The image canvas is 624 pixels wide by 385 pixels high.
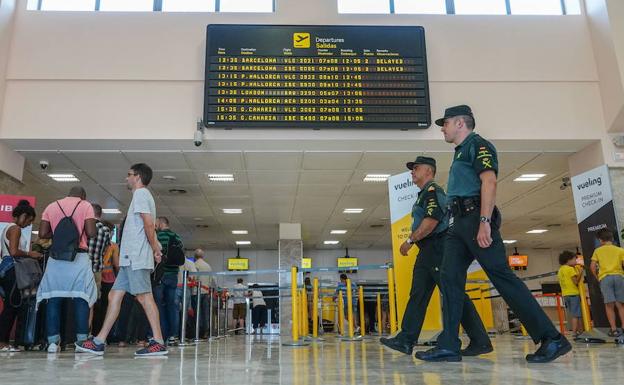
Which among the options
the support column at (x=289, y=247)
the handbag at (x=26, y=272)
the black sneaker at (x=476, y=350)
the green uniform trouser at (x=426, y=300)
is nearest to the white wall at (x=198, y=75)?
the handbag at (x=26, y=272)

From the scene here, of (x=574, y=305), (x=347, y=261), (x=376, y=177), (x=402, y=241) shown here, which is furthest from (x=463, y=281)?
(x=347, y=261)

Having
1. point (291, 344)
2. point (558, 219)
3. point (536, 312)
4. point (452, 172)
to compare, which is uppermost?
point (558, 219)

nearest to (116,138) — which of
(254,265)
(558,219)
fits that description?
(558,219)

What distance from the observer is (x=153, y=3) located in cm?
744

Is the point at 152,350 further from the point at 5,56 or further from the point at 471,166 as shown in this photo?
the point at 5,56

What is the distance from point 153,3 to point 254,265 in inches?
473

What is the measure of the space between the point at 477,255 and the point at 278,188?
268 inches

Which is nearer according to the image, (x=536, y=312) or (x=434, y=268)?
(x=536, y=312)

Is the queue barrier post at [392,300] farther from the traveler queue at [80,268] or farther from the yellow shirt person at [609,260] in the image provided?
the traveler queue at [80,268]

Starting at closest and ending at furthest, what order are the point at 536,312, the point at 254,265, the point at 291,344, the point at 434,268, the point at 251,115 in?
1. the point at 536,312
2. the point at 434,268
3. the point at 291,344
4. the point at 251,115
5. the point at 254,265

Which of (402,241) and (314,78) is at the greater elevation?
(314,78)

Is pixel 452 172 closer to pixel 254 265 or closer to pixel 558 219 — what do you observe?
pixel 558 219

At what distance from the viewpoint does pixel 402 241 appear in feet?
18.2

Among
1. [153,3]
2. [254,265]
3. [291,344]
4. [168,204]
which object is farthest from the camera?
[254,265]
